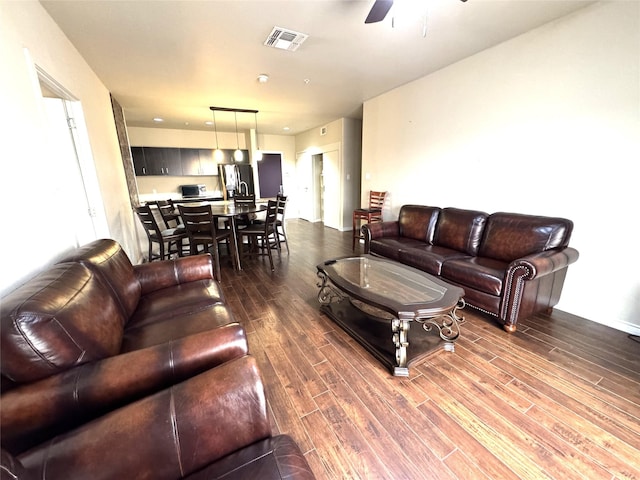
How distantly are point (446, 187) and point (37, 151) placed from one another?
4.03 metres

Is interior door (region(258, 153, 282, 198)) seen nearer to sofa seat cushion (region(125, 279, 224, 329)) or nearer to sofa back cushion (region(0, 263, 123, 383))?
sofa seat cushion (region(125, 279, 224, 329))

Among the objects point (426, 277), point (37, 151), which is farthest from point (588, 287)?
point (37, 151)

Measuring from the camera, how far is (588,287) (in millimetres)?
2395

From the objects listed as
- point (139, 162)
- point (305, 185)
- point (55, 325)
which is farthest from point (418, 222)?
point (139, 162)

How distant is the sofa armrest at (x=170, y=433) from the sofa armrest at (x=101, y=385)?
0.15 meters

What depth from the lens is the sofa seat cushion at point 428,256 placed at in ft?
9.04

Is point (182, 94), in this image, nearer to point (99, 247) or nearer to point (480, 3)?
point (99, 247)

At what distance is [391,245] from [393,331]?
5.48ft

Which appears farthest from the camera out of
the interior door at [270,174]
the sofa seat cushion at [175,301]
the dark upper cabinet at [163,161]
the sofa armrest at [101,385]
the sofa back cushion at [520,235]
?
the interior door at [270,174]

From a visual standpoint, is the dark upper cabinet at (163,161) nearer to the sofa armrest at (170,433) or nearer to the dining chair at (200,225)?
the dining chair at (200,225)

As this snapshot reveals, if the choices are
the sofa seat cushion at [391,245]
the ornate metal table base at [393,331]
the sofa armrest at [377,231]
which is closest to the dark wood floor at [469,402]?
the ornate metal table base at [393,331]

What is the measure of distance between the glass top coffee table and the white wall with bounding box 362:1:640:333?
1404 millimetres

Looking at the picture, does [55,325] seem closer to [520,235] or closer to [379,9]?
[379,9]

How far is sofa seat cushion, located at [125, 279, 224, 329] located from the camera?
163 cm
